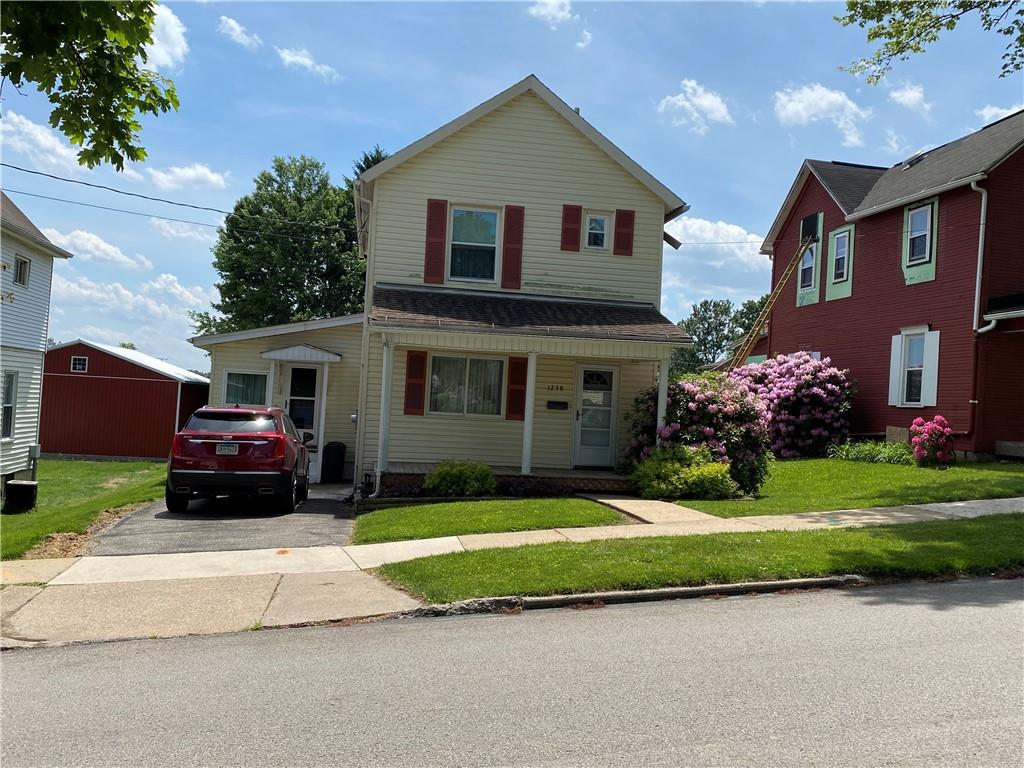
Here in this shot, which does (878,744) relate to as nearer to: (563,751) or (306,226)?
(563,751)

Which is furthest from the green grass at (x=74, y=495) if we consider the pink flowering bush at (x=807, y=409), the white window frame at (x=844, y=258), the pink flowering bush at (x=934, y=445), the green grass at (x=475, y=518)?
the white window frame at (x=844, y=258)

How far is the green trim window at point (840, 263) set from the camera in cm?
2267

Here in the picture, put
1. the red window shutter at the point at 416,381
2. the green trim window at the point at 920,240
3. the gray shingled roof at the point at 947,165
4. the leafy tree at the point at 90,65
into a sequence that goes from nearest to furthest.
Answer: the leafy tree at the point at 90,65 → the red window shutter at the point at 416,381 → the gray shingled roof at the point at 947,165 → the green trim window at the point at 920,240

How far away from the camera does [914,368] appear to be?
64.5 ft

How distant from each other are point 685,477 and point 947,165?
12.9 meters

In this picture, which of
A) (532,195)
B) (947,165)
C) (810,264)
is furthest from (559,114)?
(810,264)

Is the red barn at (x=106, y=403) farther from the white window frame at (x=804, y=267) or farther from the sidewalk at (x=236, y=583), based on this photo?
the white window frame at (x=804, y=267)

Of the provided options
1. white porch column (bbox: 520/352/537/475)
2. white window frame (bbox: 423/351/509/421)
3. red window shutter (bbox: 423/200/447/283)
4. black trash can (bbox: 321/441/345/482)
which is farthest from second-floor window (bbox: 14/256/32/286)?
white porch column (bbox: 520/352/537/475)

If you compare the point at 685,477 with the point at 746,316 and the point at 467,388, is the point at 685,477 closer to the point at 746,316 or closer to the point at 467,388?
the point at 467,388

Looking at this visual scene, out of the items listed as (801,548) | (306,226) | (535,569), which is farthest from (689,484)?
(306,226)

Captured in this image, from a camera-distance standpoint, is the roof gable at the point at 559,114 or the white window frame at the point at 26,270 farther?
the white window frame at the point at 26,270

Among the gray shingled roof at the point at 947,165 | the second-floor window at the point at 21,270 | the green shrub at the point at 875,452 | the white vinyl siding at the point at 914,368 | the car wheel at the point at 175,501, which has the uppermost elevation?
the gray shingled roof at the point at 947,165

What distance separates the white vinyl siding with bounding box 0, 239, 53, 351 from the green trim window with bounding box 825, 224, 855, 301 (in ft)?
72.2

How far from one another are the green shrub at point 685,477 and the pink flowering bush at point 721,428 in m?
0.31
